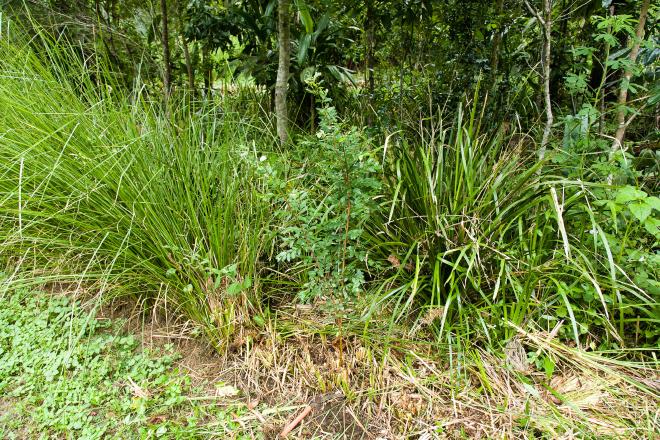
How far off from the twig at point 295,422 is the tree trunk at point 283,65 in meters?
1.39

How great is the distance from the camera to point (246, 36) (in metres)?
2.91

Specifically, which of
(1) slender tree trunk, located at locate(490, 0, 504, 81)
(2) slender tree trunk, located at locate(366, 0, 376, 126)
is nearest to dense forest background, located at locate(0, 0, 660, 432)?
(1) slender tree trunk, located at locate(490, 0, 504, 81)

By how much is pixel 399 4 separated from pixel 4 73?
217cm

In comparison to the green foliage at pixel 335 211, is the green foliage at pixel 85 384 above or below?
below

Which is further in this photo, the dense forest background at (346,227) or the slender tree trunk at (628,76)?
the slender tree trunk at (628,76)

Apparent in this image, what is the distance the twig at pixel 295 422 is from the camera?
55.2 inches

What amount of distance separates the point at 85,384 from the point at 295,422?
79 centimetres

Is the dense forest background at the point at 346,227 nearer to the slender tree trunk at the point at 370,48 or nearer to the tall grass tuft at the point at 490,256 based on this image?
the tall grass tuft at the point at 490,256

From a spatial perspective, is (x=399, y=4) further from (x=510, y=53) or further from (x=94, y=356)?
(x=94, y=356)

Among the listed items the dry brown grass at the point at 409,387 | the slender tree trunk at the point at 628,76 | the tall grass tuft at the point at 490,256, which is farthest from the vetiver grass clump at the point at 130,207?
the slender tree trunk at the point at 628,76

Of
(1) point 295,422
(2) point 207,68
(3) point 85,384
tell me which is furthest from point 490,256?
(2) point 207,68

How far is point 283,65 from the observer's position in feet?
6.92

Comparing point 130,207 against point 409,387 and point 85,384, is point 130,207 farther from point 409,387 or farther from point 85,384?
point 409,387

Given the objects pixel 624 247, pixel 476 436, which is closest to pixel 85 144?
pixel 476 436
